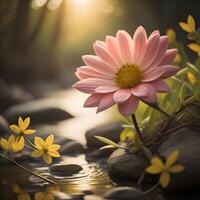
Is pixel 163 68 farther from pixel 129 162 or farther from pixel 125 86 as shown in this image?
pixel 129 162

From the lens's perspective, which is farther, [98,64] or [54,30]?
[54,30]

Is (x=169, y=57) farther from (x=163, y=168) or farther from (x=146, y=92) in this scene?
(x=163, y=168)

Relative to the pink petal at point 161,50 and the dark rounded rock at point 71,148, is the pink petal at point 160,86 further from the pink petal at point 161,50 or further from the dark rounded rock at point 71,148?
the dark rounded rock at point 71,148

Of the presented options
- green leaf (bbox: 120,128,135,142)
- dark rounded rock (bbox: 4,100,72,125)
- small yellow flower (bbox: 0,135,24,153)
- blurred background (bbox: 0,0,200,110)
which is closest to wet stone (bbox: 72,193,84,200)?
small yellow flower (bbox: 0,135,24,153)

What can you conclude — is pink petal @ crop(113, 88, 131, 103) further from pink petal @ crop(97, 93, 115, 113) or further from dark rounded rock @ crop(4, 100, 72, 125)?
dark rounded rock @ crop(4, 100, 72, 125)

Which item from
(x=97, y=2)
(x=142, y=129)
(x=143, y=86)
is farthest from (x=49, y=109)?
(x=97, y=2)

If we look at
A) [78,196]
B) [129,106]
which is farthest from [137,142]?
[129,106]

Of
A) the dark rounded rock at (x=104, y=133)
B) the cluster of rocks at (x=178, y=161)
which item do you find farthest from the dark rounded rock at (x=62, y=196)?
the dark rounded rock at (x=104, y=133)
